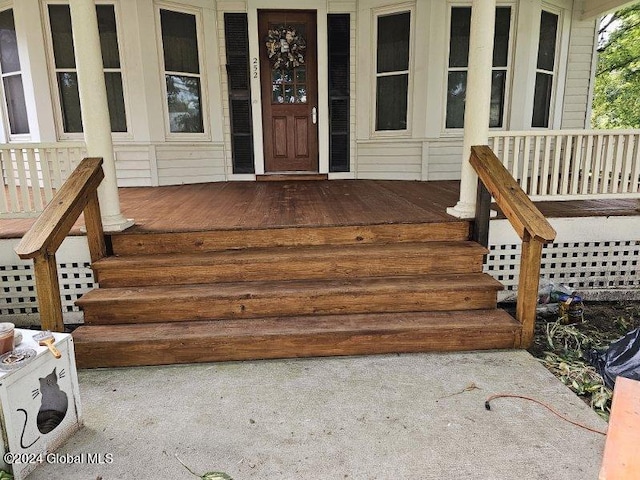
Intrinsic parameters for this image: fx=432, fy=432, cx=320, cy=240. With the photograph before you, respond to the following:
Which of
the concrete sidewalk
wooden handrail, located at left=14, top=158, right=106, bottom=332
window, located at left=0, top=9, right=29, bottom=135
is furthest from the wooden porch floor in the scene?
window, located at left=0, top=9, right=29, bottom=135

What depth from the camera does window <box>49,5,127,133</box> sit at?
17.0ft

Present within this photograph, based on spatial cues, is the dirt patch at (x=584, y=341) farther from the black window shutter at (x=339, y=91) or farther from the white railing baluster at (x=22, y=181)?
the white railing baluster at (x=22, y=181)

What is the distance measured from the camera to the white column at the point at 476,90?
3150 mm

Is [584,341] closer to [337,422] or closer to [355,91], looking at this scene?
[337,422]

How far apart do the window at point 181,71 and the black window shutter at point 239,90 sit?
419 mm

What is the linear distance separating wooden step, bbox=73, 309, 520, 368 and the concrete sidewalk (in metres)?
0.06

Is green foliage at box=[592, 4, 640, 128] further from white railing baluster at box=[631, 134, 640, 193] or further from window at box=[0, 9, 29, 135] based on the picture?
window at box=[0, 9, 29, 135]

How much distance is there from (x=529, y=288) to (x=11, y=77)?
637 cm

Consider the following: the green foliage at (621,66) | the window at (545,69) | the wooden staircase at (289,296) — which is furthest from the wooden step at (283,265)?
the green foliage at (621,66)

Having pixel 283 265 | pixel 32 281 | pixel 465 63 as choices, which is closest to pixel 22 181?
pixel 32 281

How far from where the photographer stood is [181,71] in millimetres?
5539

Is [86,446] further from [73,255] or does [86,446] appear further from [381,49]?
[381,49]

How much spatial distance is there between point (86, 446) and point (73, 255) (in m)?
1.78

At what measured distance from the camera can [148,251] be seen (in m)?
3.21
